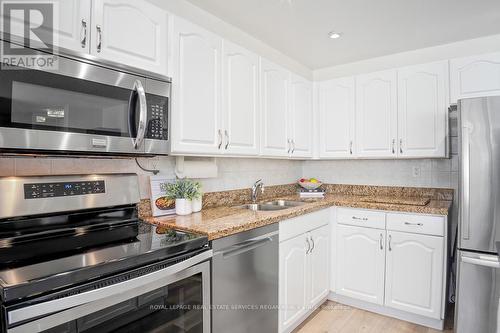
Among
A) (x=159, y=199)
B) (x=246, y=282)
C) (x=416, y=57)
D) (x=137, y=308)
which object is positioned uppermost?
(x=416, y=57)

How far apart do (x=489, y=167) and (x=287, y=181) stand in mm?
1801

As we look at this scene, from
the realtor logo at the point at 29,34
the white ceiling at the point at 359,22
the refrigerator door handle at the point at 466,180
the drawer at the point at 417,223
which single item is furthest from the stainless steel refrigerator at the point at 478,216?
the realtor logo at the point at 29,34

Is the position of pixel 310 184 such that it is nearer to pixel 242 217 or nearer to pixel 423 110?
pixel 423 110

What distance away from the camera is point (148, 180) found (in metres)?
1.80

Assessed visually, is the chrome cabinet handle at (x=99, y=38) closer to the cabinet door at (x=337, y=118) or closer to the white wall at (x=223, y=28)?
the white wall at (x=223, y=28)

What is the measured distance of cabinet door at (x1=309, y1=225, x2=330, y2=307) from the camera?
2.26 meters

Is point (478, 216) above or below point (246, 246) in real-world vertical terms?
above

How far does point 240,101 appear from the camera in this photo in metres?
2.05

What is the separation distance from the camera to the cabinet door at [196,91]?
5.27 ft

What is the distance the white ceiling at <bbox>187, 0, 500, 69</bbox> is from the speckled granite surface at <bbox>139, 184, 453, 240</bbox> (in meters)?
1.33

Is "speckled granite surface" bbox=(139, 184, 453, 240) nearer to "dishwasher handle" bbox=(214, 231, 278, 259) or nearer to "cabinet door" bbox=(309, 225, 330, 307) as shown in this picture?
"dishwasher handle" bbox=(214, 231, 278, 259)

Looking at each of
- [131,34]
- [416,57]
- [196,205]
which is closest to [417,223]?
[416,57]

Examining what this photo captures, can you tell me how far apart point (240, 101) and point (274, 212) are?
0.82 m

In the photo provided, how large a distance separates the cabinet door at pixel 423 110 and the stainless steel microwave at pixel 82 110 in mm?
2092
